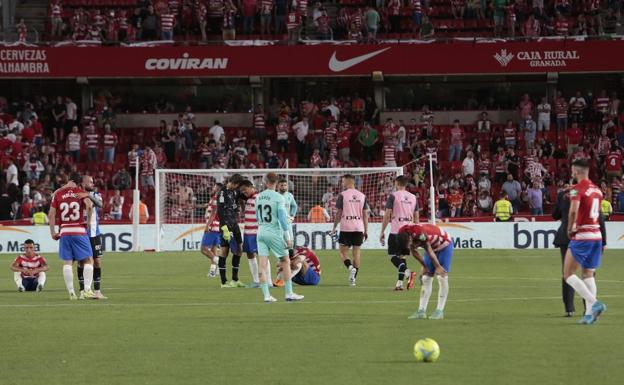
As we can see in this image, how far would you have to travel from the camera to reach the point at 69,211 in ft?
61.3

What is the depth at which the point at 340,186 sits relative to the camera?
122 ft

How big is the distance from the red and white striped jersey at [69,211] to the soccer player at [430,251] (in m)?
5.95

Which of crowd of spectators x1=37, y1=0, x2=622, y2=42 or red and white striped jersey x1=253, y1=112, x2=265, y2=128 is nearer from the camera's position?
red and white striped jersey x1=253, y1=112, x2=265, y2=128

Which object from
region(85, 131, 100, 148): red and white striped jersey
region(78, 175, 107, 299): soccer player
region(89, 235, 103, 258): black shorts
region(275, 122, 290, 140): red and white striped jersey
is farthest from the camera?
region(275, 122, 290, 140): red and white striped jersey

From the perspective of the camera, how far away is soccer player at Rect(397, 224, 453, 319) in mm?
14547

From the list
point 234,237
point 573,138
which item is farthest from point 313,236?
point 234,237

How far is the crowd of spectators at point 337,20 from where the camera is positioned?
4450 centimetres

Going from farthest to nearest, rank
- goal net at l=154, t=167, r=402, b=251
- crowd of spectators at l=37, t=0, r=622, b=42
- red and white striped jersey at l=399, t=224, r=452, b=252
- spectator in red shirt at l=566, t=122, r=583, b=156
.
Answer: crowd of spectators at l=37, t=0, r=622, b=42, spectator in red shirt at l=566, t=122, r=583, b=156, goal net at l=154, t=167, r=402, b=251, red and white striped jersey at l=399, t=224, r=452, b=252

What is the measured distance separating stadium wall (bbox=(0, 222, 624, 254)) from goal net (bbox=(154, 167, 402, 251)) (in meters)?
0.04

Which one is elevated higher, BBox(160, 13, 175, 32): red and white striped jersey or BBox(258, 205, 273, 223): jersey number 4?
BBox(160, 13, 175, 32): red and white striped jersey

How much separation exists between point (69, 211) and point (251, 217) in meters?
3.66

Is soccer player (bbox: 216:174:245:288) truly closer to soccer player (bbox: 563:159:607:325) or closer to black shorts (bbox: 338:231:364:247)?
black shorts (bbox: 338:231:364:247)

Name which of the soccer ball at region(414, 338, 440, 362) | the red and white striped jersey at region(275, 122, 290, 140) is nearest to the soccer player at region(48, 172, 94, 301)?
the soccer ball at region(414, 338, 440, 362)

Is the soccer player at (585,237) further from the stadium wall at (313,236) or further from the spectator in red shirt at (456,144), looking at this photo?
the spectator in red shirt at (456,144)
